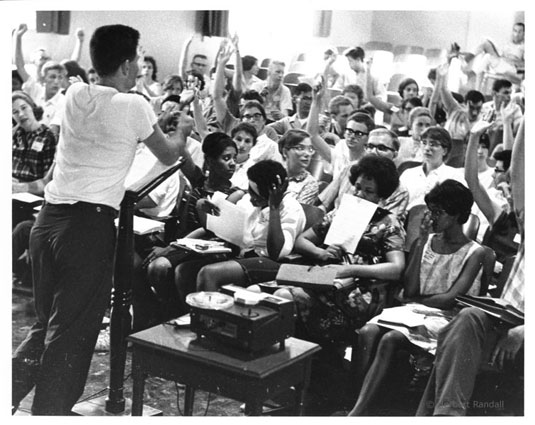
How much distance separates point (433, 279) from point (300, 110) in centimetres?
236

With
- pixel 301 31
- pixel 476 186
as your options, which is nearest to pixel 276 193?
pixel 301 31

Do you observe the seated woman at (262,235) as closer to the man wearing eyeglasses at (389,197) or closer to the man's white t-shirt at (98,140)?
the man wearing eyeglasses at (389,197)

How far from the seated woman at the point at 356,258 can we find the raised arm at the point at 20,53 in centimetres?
142

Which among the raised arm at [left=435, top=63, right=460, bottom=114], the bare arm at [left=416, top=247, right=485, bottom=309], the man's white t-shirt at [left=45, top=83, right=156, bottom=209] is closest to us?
the man's white t-shirt at [left=45, top=83, right=156, bottom=209]

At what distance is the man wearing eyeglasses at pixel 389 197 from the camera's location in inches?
139

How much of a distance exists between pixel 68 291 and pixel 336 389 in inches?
43.2

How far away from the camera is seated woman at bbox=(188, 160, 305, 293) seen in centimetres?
345

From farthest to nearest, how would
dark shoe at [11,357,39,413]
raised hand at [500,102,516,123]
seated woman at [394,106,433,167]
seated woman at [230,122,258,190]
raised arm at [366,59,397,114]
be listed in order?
raised arm at [366,59,397,114]
seated woman at [394,106,433,167]
seated woman at [230,122,258,190]
raised hand at [500,102,516,123]
dark shoe at [11,357,39,413]

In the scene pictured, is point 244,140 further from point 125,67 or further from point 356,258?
point 125,67

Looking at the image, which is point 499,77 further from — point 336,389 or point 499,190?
point 336,389

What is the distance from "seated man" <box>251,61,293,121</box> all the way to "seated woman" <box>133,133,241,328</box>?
1.16 meters

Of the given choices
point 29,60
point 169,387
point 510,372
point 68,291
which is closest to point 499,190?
point 510,372

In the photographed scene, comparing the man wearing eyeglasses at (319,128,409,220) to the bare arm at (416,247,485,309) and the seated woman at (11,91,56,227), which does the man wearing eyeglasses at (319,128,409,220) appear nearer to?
the bare arm at (416,247,485,309)

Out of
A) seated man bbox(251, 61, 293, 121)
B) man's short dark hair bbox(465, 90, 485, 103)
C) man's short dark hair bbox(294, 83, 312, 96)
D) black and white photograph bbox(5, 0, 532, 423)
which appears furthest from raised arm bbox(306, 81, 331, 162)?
man's short dark hair bbox(465, 90, 485, 103)
